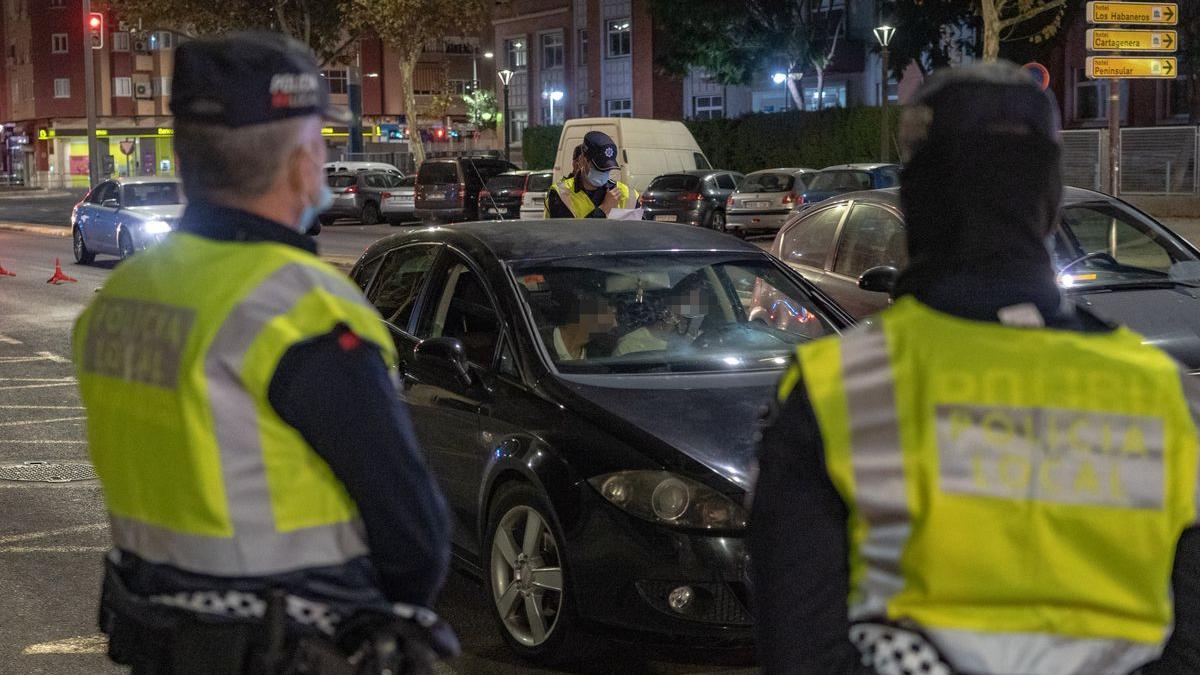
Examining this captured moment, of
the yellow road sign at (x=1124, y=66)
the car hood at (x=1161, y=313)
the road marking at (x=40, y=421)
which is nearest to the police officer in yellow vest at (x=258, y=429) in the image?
the car hood at (x=1161, y=313)

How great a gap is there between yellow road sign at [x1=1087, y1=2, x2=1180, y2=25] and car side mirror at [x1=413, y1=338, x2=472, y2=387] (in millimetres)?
10572

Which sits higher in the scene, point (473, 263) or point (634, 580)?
point (473, 263)

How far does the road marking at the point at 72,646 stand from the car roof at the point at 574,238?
2076mm

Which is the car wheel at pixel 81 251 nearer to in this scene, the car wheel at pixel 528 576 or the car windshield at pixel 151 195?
the car windshield at pixel 151 195

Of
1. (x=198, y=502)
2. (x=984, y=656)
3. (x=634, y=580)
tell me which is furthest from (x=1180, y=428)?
(x=634, y=580)

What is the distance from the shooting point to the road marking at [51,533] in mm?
7258

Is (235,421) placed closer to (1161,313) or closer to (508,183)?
(1161,313)

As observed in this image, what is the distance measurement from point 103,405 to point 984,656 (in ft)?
4.31

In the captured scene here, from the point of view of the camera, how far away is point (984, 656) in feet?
5.57

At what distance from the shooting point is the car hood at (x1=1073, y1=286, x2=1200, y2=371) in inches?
314

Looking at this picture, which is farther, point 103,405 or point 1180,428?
point 103,405

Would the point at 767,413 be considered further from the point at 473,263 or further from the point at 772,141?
the point at 772,141

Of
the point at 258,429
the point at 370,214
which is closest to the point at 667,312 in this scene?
the point at 258,429

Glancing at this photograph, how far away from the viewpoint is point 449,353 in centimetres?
566
